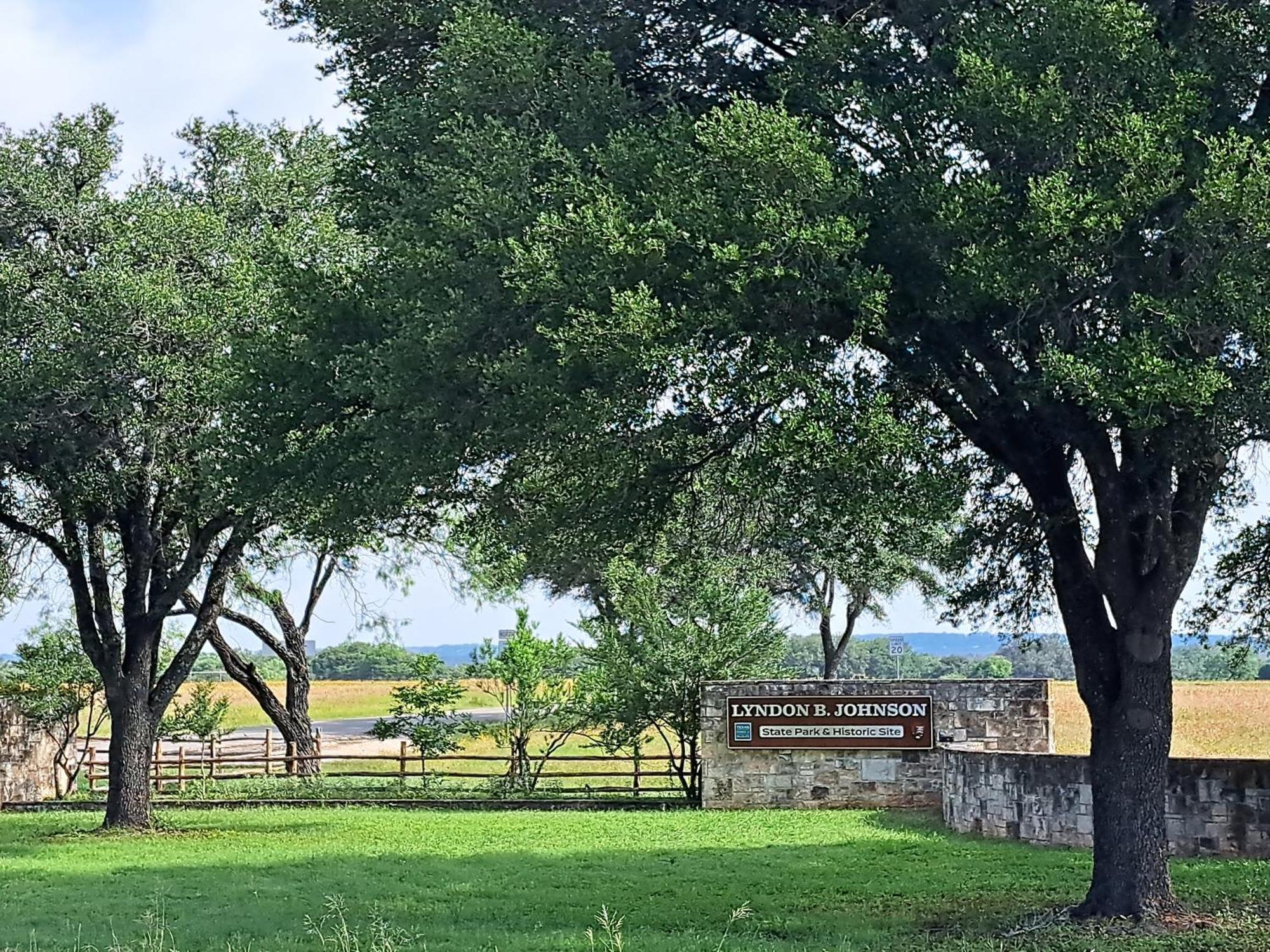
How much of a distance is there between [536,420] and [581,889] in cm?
582

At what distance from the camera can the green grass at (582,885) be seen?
10.4 metres

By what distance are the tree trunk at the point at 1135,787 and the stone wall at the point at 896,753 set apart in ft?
36.4

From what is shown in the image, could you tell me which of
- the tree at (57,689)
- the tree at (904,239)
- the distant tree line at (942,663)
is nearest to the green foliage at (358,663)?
the distant tree line at (942,663)

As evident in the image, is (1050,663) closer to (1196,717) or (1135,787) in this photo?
(1196,717)

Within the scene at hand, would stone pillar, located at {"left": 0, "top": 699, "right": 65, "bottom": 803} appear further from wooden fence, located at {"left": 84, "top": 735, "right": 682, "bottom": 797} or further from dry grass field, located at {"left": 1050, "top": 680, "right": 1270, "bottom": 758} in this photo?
dry grass field, located at {"left": 1050, "top": 680, "right": 1270, "bottom": 758}

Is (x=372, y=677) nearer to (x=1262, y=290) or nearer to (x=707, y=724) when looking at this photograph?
(x=707, y=724)

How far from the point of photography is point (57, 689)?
90.1ft

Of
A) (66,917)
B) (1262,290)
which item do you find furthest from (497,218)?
(66,917)

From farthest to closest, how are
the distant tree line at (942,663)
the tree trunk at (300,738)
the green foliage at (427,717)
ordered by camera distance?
the distant tree line at (942,663) → the tree trunk at (300,738) → the green foliage at (427,717)

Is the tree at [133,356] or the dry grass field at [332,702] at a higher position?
the tree at [133,356]

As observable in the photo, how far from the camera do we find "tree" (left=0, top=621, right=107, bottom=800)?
2727 centimetres

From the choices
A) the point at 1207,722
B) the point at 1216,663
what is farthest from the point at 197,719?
the point at 1216,663

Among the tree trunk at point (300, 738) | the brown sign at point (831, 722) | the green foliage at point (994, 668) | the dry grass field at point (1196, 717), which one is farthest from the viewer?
the green foliage at point (994, 668)

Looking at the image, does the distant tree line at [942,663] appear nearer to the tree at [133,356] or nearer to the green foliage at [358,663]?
the green foliage at [358,663]
